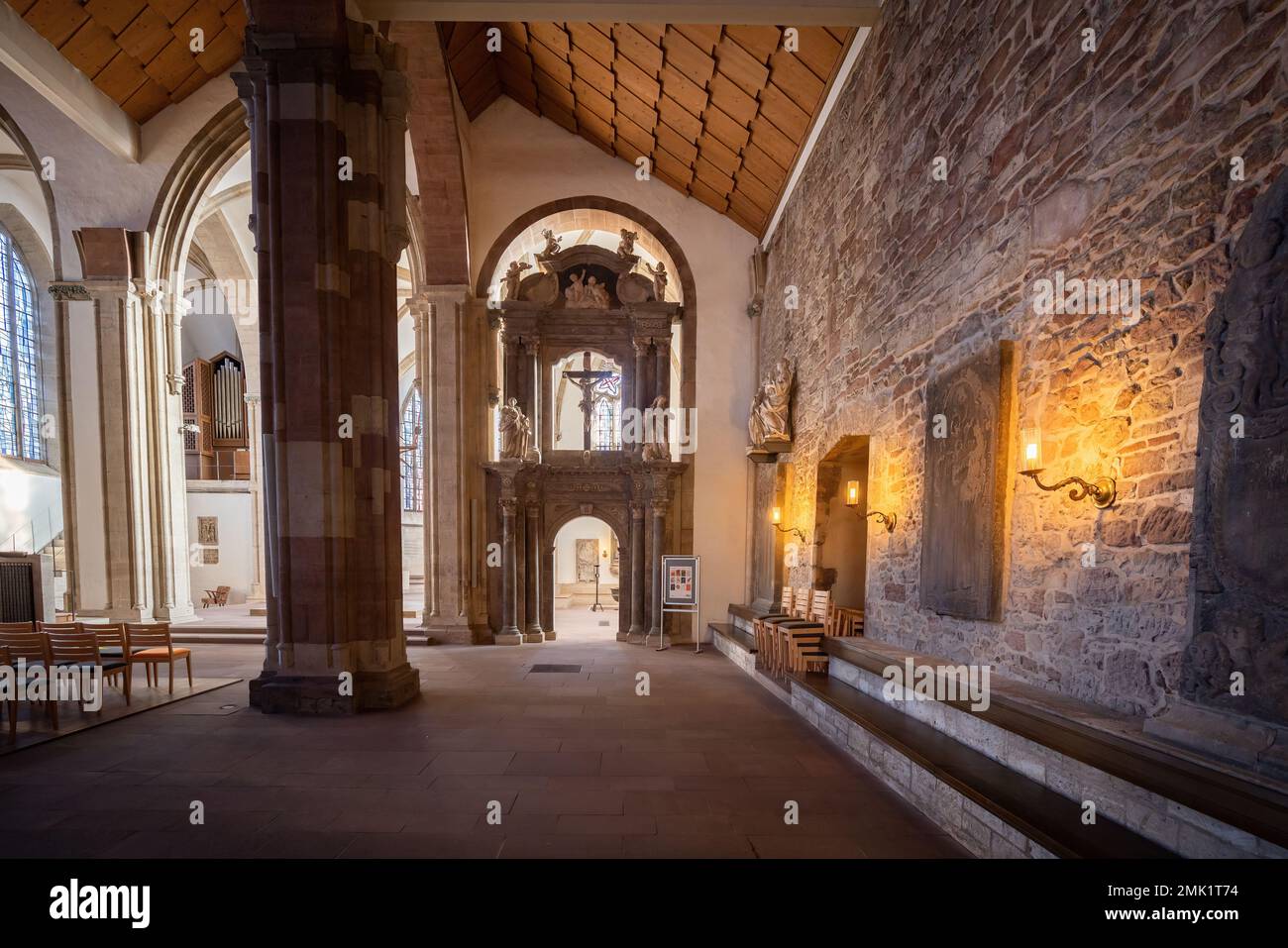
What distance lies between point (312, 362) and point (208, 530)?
1661 centimetres

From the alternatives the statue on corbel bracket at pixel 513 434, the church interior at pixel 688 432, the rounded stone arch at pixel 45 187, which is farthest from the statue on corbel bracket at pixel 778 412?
the rounded stone arch at pixel 45 187

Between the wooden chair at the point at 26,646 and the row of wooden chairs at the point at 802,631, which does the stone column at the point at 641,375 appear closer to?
the row of wooden chairs at the point at 802,631

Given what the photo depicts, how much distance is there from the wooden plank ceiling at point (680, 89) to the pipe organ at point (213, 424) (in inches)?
581

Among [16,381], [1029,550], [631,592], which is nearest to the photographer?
[1029,550]

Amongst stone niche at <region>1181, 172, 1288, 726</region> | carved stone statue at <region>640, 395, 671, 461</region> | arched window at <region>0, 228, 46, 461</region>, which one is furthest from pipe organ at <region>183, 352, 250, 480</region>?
stone niche at <region>1181, 172, 1288, 726</region>

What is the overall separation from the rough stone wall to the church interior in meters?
0.03

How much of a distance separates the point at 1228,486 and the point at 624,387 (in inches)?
394

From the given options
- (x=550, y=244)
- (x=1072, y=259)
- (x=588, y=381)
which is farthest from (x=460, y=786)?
(x=550, y=244)

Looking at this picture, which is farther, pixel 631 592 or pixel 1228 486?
pixel 631 592

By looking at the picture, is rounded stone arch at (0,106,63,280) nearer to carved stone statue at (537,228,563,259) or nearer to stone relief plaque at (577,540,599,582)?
carved stone statue at (537,228,563,259)

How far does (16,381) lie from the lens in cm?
1376

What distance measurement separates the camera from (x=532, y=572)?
11.3 metres
